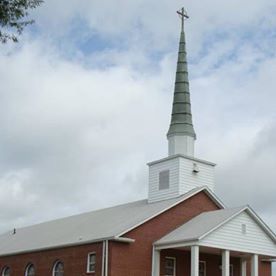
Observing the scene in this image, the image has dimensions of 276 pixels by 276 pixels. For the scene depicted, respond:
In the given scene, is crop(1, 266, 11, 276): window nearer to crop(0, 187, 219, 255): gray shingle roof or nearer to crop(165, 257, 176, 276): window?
crop(0, 187, 219, 255): gray shingle roof

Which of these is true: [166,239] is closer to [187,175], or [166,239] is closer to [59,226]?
[187,175]

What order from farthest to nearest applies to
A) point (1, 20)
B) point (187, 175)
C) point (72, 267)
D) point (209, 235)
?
point (187, 175) → point (72, 267) → point (209, 235) → point (1, 20)

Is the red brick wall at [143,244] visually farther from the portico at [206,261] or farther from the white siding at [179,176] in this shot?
the white siding at [179,176]

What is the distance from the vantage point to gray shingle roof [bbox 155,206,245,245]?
1419 inches

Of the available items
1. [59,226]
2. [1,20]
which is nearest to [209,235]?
[59,226]

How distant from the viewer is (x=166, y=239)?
37.8 meters

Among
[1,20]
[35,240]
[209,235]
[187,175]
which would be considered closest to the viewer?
[1,20]

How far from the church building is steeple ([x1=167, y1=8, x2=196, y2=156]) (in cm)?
7

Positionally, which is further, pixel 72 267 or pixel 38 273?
pixel 38 273

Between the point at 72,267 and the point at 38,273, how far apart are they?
167 inches

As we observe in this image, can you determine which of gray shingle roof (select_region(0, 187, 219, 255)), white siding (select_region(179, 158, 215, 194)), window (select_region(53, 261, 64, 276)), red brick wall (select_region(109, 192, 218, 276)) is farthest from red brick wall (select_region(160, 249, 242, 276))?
window (select_region(53, 261, 64, 276))

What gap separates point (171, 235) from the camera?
3828cm

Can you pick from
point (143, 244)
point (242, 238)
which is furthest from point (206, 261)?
point (143, 244)

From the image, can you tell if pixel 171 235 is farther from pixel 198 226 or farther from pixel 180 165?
pixel 180 165
